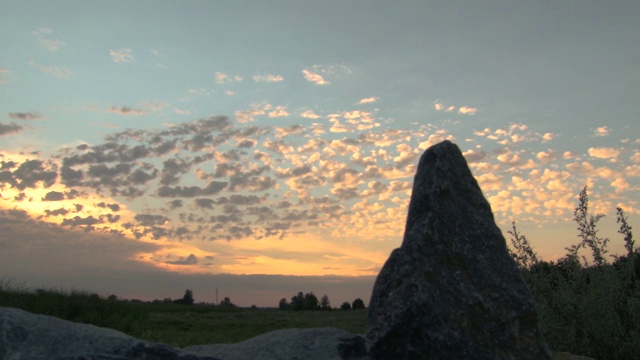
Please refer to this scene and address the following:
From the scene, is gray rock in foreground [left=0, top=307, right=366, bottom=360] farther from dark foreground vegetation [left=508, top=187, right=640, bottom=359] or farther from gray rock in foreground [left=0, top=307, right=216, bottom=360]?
dark foreground vegetation [left=508, top=187, right=640, bottom=359]

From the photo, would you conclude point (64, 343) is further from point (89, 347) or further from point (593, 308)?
point (593, 308)

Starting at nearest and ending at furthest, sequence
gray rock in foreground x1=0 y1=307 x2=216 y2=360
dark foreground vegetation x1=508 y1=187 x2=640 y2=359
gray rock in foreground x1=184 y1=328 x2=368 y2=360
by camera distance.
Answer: gray rock in foreground x1=0 y1=307 x2=216 y2=360 < gray rock in foreground x1=184 y1=328 x2=368 y2=360 < dark foreground vegetation x1=508 y1=187 x2=640 y2=359

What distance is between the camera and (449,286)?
6.38 metres

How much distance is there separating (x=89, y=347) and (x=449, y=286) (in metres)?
4.09

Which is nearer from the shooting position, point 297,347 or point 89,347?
point 89,347

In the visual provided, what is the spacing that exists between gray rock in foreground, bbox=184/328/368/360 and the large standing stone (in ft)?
2.95

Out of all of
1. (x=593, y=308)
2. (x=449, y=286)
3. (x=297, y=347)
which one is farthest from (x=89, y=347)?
(x=593, y=308)

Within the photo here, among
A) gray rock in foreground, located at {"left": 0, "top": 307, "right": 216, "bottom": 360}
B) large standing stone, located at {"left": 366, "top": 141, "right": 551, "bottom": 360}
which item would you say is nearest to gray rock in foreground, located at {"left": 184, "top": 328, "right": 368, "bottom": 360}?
gray rock in foreground, located at {"left": 0, "top": 307, "right": 216, "bottom": 360}

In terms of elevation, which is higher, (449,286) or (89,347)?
(449,286)

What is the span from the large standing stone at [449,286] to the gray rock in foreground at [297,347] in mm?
898

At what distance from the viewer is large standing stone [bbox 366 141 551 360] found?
611 cm

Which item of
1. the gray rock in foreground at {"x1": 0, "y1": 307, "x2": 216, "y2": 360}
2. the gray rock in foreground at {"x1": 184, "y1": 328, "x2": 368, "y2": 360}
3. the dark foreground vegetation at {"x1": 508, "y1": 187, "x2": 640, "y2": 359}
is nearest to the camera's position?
the gray rock in foreground at {"x1": 0, "y1": 307, "x2": 216, "y2": 360}

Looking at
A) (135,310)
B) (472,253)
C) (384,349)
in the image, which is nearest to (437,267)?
(472,253)

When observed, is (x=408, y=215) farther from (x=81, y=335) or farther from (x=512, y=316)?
(x=81, y=335)
